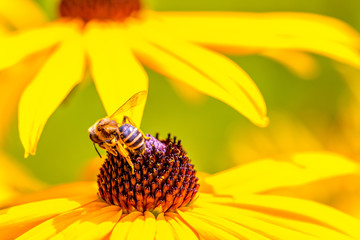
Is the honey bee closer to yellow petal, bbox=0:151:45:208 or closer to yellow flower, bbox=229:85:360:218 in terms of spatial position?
yellow petal, bbox=0:151:45:208

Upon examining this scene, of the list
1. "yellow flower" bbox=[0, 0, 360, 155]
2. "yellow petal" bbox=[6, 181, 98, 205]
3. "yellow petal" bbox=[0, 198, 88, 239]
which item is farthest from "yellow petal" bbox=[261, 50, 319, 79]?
"yellow petal" bbox=[0, 198, 88, 239]

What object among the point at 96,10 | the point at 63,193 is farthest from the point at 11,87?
the point at 63,193

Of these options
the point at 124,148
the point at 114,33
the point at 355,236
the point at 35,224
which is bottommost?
the point at 355,236

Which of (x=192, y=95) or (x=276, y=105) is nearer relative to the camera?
(x=192, y=95)

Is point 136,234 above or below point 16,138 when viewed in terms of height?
below

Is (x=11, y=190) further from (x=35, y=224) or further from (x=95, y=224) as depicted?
(x=95, y=224)

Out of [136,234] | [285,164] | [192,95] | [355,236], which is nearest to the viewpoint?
[136,234]

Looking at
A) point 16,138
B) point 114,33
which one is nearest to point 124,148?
point 114,33
